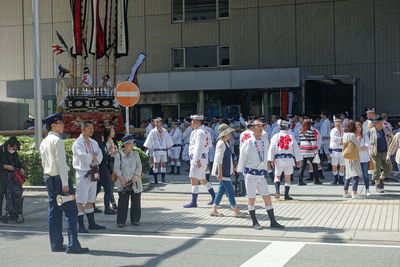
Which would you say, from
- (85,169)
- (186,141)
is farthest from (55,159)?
(186,141)

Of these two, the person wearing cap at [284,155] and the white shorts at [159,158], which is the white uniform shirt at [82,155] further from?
the white shorts at [159,158]

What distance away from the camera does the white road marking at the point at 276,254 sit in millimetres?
7328

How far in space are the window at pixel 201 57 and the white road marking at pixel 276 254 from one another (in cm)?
2115

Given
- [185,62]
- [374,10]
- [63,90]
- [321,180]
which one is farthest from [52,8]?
[321,180]

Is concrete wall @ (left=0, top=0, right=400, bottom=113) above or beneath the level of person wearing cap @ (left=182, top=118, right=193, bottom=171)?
above

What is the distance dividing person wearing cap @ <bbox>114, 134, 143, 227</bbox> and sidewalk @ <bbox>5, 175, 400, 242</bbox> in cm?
27

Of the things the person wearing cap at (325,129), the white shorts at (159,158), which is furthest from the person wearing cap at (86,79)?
the person wearing cap at (325,129)

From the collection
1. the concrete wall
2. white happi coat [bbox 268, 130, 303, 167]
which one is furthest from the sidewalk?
the concrete wall

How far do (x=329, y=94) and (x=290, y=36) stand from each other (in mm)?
6609

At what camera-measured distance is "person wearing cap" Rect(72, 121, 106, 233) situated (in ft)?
31.5

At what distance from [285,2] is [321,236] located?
67.7 feet

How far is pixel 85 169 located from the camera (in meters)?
9.66

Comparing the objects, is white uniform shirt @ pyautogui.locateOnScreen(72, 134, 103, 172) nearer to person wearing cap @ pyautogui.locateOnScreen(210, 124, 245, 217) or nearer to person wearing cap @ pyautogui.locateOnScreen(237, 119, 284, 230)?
person wearing cap @ pyautogui.locateOnScreen(210, 124, 245, 217)

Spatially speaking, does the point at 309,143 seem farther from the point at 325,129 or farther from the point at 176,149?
the point at 176,149
